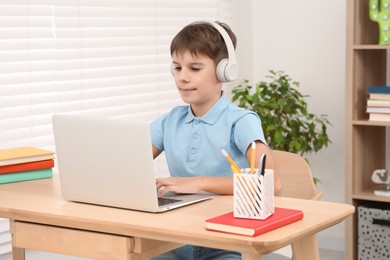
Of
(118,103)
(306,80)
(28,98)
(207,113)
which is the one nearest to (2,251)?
(28,98)

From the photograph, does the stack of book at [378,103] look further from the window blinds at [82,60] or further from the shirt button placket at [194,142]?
the shirt button placket at [194,142]

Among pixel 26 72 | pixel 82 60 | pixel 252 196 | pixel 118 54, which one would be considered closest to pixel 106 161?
pixel 252 196

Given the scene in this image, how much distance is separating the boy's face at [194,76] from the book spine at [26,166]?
54 centimetres

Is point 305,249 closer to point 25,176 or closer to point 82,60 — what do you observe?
point 25,176

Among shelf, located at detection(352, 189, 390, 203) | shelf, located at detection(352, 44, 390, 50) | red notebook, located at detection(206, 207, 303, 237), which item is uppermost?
shelf, located at detection(352, 44, 390, 50)

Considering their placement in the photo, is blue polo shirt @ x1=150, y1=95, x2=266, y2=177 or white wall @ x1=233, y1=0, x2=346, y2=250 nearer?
blue polo shirt @ x1=150, y1=95, x2=266, y2=177

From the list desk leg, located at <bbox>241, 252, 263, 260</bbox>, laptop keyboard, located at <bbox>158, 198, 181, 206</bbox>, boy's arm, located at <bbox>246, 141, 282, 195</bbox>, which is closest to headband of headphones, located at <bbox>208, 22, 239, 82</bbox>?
boy's arm, located at <bbox>246, 141, 282, 195</bbox>

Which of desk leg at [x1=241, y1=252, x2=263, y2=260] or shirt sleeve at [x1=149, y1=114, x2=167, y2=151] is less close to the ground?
shirt sleeve at [x1=149, y1=114, x2=167, y2=151]

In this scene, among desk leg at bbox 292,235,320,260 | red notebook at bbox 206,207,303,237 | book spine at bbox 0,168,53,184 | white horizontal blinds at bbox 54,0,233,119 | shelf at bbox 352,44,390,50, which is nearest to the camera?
red notebook at bbox 206,207,303,237

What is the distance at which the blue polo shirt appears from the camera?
2352 mm

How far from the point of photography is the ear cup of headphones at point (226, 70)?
235cm

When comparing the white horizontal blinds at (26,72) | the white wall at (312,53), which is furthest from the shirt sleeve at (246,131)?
the white wall at (312,53)

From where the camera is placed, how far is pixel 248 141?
2.29 m

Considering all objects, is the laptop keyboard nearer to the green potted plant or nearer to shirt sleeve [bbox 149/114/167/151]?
shirt sleeve [bbox 149/114/167/151]
